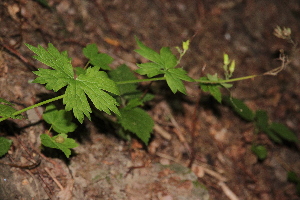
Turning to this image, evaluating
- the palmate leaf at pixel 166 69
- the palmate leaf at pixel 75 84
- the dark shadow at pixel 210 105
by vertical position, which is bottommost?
the dark shadow at pixel 210 105

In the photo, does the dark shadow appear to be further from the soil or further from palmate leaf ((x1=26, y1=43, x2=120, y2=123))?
palmate leaf ((x1=26, y1=43, x2=120, y2=123))

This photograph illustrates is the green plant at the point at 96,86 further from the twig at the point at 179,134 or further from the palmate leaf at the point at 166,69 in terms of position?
the twig at the point at 179,134

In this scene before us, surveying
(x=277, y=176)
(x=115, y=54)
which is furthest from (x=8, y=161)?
(x=277, y=176)

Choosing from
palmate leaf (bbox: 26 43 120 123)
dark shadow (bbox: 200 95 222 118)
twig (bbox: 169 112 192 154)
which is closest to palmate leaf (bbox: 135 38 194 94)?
palmate leaf (bbox: 26 43 120 123)

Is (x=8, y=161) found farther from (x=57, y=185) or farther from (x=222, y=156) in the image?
(x=222, y=156)

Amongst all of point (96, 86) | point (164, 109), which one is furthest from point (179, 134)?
point (96, 86)

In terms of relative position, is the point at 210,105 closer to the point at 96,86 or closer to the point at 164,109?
the point at 164,109

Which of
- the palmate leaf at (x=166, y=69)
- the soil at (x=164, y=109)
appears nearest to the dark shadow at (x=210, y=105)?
the soil at (x=164, y=109)
